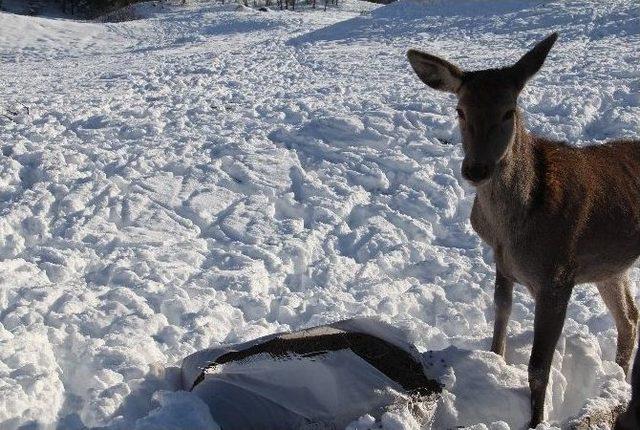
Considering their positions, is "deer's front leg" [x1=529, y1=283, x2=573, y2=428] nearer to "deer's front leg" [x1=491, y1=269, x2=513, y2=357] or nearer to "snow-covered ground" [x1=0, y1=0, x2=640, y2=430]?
"snow-covered ground" [x1=0, y1=0, x2=640, y2=430]

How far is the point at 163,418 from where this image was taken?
326 cm

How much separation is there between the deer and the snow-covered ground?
1.92ft

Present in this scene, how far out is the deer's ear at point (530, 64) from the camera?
147 inches

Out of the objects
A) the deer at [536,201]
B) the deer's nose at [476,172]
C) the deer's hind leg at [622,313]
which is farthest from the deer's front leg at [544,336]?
the deer's hind leg at [622,313]

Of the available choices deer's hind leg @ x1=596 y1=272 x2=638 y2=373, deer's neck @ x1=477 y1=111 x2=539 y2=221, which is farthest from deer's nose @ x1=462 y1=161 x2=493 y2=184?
deer's hind leg @ x1=596 y1=272 x2=638 y2=373

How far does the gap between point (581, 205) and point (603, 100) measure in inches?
283

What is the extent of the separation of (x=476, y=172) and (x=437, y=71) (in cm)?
77

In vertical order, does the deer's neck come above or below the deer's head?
below

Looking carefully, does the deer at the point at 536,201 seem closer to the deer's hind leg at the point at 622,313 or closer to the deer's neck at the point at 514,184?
the deer's neck at the point at 514,184

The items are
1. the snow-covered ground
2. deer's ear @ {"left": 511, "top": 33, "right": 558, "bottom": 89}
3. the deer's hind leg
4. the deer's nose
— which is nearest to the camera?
the deer's nose

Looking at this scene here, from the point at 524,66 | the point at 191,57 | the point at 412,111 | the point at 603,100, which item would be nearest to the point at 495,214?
the point at 524,66

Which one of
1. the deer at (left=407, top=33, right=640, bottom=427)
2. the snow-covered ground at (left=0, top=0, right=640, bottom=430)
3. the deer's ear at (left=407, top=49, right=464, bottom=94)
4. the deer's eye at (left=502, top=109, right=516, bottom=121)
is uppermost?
the deer's ear at (left=407, top=49, right=464, bottom=94)

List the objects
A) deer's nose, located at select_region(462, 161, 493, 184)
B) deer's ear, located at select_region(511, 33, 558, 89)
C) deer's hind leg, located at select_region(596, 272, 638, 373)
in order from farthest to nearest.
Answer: deer's hind leg, located at select_region(596, 272, 638, 373), deer's ear, located at select_region(511, 33, 558, 89), deer's nose, located at select_region(462, 161, 493, 184)

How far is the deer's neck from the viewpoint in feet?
12.5
